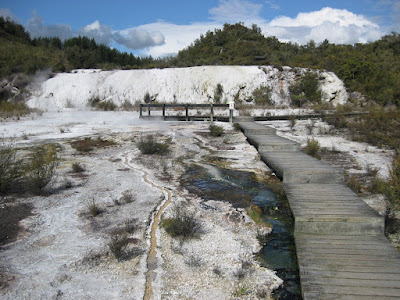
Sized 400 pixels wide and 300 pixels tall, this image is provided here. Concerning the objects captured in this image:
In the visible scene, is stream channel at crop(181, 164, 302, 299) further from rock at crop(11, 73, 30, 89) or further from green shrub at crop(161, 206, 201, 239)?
rock at crop(11, 73, 30, 89)

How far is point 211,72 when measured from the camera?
107 feet

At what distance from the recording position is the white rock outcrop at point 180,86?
3108 centimetres

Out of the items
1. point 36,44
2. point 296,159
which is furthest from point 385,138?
point 36,44

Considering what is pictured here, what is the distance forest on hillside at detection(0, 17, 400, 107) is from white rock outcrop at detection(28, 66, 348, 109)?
2013mm

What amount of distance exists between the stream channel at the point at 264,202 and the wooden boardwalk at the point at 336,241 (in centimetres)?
30

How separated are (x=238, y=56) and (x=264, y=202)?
38808 millimetres

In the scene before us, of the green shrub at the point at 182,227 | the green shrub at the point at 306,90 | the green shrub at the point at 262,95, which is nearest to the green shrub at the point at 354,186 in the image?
the green shrub at the point at 182,227

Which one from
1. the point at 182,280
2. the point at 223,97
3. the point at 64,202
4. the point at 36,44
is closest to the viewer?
the point at 182,280

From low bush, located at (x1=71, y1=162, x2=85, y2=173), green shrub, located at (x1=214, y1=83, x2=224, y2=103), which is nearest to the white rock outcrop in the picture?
green shrub, located at (x1=214, y1=83, x2=224, y2=103)

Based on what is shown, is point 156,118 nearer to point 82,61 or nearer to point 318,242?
point 318,242

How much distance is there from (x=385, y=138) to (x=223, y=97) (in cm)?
1984

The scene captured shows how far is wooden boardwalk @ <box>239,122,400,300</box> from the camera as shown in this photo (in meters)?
3.27

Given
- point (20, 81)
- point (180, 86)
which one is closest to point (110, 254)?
point (180, 86)

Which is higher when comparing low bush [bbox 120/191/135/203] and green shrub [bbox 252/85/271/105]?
green shrub [bbox 252/85/271/105]
